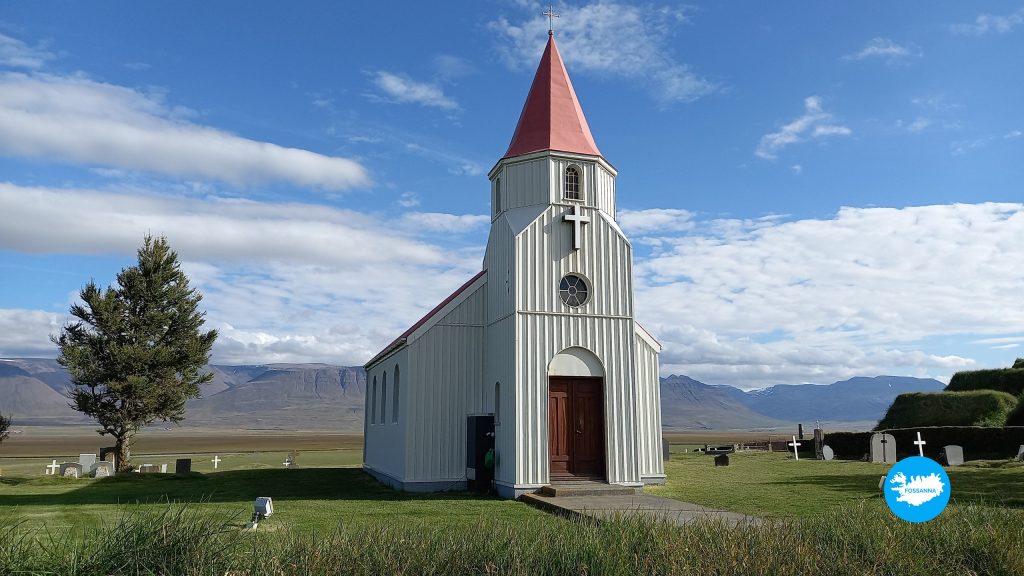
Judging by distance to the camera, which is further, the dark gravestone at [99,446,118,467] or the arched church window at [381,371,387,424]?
the dark gravestone at [99,446,118,467]

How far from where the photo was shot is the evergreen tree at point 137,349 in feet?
95.0

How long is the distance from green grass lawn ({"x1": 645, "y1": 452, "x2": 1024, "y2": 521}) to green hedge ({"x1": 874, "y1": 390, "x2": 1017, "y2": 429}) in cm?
1025

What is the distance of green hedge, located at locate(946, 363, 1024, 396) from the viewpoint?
36.1 m

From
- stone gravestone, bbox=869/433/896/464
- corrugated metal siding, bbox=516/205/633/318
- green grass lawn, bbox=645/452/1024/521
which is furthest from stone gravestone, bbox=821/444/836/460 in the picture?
corrugated metal siding, bbox=516/205/633/318

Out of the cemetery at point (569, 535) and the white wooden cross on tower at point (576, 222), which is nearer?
the cemetery at point (569, 535)

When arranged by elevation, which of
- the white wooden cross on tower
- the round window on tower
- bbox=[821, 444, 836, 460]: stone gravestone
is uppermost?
the white wooden cross on tower

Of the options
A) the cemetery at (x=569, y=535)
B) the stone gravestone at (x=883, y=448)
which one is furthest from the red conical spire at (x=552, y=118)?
the stone gravestone at (x=883, y=448)

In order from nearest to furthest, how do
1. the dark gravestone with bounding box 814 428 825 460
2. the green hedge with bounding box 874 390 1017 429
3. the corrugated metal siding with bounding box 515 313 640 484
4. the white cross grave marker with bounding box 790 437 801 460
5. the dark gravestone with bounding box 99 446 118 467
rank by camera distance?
1. the corrugated metal siding with bounding box 515 313 640 484
2. the dark gravestone with bounding box 99 446 118 467
3. the white cross grave marker with bounding box 790 437 801 460
4. the dark gravestone with bounding box 814 428 825 460
5. the green hedge with bounding box 874 390 1017 429

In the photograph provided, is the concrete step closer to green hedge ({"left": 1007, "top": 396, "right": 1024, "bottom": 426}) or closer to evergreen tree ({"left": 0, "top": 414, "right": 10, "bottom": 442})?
evergreen tree ({"left": 0, "top": 414, "right": 10, "bottom": 442})

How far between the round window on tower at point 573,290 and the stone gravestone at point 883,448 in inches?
626

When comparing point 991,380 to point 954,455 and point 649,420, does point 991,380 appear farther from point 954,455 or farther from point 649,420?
point 649,420

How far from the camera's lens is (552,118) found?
21.6 m

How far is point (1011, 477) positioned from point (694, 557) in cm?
1645

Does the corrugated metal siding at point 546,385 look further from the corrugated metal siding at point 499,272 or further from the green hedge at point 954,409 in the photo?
the green hedge at point 954,409
